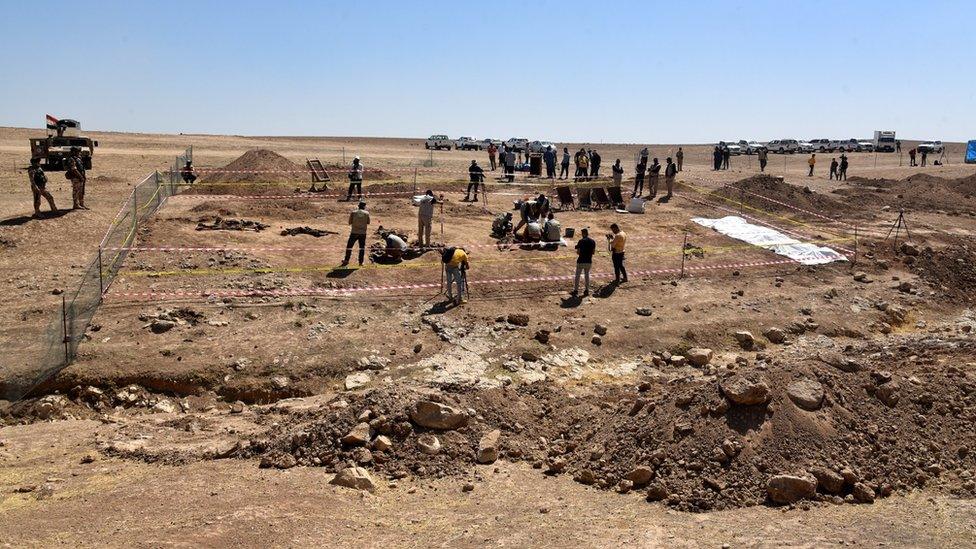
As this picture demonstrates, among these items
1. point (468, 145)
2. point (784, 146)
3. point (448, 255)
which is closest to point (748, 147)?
point (784, 146)

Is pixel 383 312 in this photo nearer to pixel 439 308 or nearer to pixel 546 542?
pixel 439 308

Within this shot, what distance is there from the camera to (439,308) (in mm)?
16000

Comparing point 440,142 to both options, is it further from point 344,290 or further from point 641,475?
point 641,475

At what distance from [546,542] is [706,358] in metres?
7.43

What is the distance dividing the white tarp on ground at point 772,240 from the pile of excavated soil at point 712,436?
10.1 m

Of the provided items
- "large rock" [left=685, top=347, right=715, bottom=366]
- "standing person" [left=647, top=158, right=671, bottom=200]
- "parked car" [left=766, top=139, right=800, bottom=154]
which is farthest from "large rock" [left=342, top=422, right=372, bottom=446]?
"parked car" [left=766, top=139, right=800, bottom=154]

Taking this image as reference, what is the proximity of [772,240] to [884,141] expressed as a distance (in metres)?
56.6

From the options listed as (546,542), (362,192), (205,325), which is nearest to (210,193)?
(362,192)

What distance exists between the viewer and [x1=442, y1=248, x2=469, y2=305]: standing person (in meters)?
15.7

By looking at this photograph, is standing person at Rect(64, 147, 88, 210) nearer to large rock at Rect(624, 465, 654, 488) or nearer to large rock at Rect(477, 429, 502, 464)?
large rock at Rect(477, 429, 502, 464)

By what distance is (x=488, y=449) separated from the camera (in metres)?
10.2

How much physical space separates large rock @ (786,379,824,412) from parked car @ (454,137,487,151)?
59.7m

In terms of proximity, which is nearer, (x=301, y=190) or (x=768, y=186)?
(x=301, y=190)

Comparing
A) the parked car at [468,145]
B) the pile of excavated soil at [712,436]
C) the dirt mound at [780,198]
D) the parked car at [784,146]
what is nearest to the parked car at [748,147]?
the parked car at [784,146]
